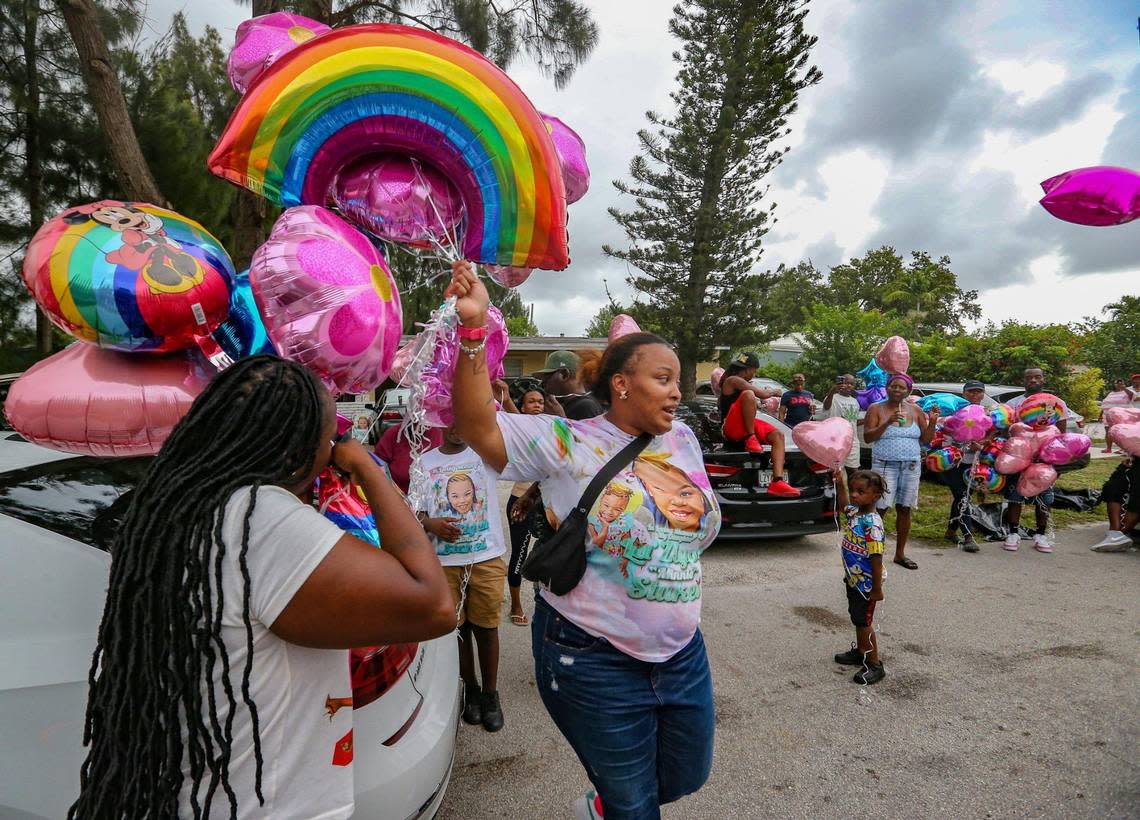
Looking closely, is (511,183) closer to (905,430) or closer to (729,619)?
(729,619)

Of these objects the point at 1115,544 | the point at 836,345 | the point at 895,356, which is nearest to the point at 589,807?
the point at 895,356

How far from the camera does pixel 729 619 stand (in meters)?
4.40

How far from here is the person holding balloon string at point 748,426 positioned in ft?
18.1

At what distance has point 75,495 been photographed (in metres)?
1.99

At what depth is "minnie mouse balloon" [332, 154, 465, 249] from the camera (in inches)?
64.2

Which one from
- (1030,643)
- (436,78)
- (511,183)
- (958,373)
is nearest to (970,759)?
(1030,643)

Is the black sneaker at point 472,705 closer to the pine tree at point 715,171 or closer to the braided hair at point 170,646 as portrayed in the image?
the braided hair at point 170,646

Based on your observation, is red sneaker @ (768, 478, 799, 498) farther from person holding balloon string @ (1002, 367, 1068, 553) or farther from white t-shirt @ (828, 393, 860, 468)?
white t-shirt @ (828, 393, 860, 468)

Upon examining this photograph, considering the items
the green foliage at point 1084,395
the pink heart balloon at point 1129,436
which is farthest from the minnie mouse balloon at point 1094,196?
the green foliage at point 1084,395

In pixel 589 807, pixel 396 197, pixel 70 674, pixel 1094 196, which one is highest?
pixel 1094 196

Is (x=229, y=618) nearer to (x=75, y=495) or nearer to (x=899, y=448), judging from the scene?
(x=75, y=495)

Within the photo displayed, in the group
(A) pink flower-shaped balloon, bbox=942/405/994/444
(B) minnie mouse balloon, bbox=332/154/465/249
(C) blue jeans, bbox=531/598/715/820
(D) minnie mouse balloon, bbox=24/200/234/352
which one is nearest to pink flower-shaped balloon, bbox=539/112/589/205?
(B) minnie mouse balloon, bbox=332/154/465/249

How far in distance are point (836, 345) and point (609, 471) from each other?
61.2 ft

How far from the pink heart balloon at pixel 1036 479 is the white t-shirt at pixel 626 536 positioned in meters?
5.91
